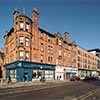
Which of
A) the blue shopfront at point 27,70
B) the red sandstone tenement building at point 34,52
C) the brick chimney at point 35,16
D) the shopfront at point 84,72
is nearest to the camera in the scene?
the blue shopfront at point 27,70

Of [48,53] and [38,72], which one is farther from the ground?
[48,53]

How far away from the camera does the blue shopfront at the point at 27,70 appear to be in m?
42.5

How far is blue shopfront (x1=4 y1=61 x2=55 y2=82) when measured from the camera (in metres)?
42.5

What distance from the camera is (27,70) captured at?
43.9 meters

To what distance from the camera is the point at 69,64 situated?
65625mm

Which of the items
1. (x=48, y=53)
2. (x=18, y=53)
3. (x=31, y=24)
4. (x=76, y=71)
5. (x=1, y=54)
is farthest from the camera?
(x=76, y=71)

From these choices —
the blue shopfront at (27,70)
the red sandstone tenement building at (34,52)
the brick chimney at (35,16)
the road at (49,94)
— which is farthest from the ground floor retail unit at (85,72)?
the road at (49,94)

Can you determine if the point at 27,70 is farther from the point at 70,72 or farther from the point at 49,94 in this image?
the point at 49,94

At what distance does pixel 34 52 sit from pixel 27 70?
5503 millimetres

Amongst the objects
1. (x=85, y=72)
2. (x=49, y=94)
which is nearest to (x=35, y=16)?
(x=49, y=94)

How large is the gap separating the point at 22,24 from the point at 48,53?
12.8 m

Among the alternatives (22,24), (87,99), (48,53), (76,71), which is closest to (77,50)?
(76,71)

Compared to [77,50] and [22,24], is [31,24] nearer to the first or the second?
[22,24]

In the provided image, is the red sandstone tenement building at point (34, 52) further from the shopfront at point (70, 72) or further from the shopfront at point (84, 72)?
the shopfront at point (84, 72)
